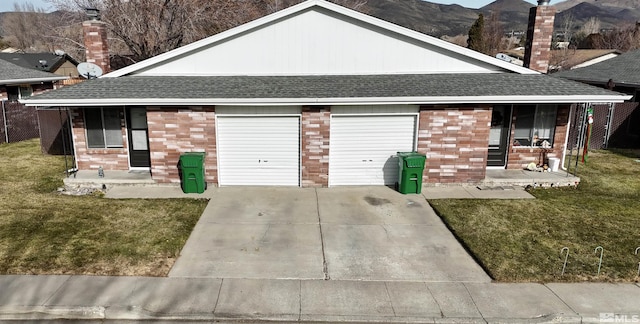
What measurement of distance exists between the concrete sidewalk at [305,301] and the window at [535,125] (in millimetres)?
6878

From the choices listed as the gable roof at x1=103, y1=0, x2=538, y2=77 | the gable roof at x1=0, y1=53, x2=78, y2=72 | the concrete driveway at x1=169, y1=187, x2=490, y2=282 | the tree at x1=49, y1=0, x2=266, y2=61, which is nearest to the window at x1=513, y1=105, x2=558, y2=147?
the gable roof at x1=103, y1=0, x2=538, y2=77

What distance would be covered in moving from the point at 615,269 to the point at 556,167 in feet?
20.3

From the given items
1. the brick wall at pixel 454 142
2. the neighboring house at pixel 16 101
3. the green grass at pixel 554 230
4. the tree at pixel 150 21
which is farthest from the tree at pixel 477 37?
the neighboring house at pixel 16 101

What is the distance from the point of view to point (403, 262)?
7.79m

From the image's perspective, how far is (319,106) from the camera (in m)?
11.6

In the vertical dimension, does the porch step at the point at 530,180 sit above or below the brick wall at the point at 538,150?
below

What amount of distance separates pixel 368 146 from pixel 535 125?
5.46m

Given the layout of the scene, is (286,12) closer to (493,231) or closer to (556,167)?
(493,231)

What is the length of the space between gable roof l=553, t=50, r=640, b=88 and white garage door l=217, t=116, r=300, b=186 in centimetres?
1570

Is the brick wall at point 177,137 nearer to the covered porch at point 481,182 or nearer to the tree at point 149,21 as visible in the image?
the covered porch at point 481,182

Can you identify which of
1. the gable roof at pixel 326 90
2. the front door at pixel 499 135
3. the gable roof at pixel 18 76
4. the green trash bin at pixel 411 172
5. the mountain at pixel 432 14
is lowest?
the green trash bin at pixel 411 172

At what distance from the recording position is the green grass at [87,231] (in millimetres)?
7449

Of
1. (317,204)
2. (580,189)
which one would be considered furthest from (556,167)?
(317,204)

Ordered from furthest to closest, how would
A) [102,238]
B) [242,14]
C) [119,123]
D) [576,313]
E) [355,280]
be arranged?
[242,14]
[119,123]
[102,238]
[355,280]
[576,313]
